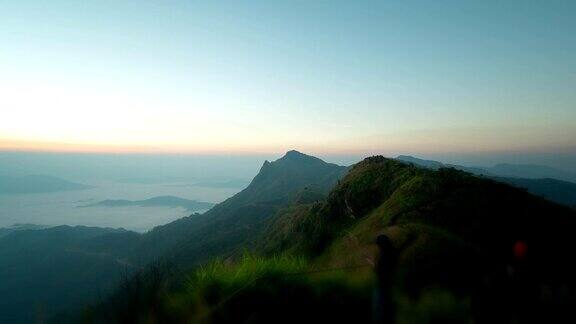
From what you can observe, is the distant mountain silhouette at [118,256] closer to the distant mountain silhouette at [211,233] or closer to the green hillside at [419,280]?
the distant mountain silhouette at [211,233]

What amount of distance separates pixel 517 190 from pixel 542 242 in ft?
18.4

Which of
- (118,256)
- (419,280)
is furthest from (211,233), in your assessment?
(419,280)

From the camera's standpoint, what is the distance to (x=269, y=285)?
870 centimetres

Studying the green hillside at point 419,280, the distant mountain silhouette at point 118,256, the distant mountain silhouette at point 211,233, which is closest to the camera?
the green hillside at point 419,280

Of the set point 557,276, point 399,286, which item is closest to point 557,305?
point 399,286

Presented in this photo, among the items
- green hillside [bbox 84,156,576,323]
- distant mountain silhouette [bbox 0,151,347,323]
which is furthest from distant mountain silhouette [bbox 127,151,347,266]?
green hillside [bbox 84,156,576,323]

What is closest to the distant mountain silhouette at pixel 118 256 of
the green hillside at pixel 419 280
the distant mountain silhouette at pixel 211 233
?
the distant mountain silhouette at pixel 211 233

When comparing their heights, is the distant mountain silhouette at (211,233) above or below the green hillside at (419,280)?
below

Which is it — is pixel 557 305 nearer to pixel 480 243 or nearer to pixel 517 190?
pixel 480 243

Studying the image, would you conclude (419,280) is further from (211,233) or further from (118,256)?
(118,256)

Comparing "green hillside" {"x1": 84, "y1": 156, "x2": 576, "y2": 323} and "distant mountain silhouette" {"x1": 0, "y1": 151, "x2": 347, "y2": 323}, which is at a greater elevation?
Result: "green hillside" {"x1": 84, "y1": 156, "x2": 576, "y2": 323}

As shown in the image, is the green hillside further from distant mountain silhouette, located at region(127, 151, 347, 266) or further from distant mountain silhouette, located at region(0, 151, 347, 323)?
distant mountain silhouette, located at region(127, 151, 347, 266)

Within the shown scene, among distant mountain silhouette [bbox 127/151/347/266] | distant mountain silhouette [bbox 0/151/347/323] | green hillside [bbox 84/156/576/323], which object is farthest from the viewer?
distant mountain silhouette [bbox 0/151/347/323]

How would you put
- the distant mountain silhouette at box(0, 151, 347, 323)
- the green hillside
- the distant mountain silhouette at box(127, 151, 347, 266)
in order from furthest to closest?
the distant mountain silhouette at box(0, 151, 347, 323) < the distant mountain silhouette at box(127, 151, 347, 266) < the green hillside
